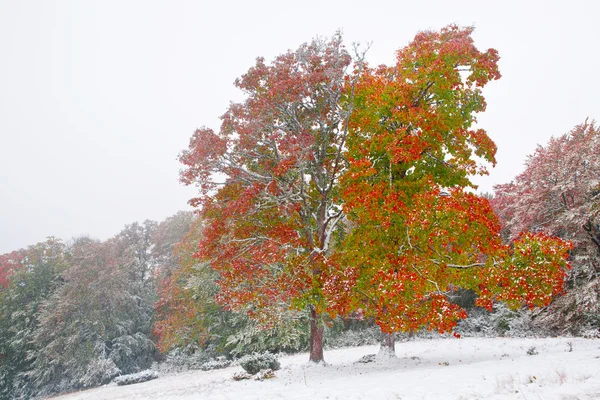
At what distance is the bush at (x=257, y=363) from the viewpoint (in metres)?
15.1

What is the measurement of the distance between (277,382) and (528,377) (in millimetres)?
7427

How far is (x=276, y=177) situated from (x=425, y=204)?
6.20m

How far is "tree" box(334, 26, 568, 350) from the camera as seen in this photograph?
33.4 feet

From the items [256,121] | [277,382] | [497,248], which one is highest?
[256,121]

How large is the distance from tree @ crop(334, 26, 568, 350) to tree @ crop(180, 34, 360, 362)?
140cm

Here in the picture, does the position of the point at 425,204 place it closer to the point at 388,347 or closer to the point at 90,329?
the point at 388,347

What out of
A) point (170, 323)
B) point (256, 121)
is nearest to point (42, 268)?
point (170, 323)

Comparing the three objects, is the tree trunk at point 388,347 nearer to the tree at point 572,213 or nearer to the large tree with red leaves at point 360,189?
the large tree with red leaves at point 360,189

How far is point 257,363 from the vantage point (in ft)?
50.5

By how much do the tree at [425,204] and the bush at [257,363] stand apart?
563cm

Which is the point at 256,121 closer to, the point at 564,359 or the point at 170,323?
the point at 564,359

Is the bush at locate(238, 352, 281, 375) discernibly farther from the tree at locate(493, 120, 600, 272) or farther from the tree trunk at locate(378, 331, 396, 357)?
the tree at locate(493, 120, 600, 272)

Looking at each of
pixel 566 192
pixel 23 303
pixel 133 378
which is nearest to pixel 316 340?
pixel 133 378

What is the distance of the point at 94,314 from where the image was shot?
102ft
